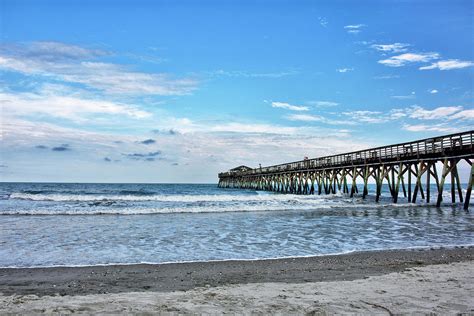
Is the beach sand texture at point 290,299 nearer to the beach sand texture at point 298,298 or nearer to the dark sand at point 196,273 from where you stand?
the beach sand texture at point 298,298

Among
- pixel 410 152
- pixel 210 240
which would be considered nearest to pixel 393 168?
pixel 410 152

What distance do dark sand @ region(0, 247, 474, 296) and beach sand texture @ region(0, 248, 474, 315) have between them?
0.10 m

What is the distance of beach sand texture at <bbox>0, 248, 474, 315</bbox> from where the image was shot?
464cm

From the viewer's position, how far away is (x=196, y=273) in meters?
7.29

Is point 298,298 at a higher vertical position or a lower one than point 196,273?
higher

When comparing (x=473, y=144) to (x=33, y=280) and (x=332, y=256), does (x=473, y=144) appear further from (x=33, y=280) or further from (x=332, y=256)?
(x=33, y=280)

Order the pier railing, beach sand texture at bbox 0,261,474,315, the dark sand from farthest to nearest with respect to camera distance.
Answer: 1. the pier railing
2. the dark sand
3. beach sand texture at bbox 0,261,474,315

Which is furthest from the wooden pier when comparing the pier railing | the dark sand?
the dark sand

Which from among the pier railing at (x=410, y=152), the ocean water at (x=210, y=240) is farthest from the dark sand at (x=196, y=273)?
the pier railing at (x=410, y=152)

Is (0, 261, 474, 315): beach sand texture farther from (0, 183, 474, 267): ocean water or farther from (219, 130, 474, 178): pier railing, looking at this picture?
(219, 130, 474, 178): pier railing

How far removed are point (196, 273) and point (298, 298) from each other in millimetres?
2697

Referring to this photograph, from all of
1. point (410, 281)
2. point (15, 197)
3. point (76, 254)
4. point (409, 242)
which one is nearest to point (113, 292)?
point (76, 254)

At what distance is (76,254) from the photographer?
30.6ft

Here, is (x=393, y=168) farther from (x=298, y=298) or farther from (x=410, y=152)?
(x=298, y=298)
